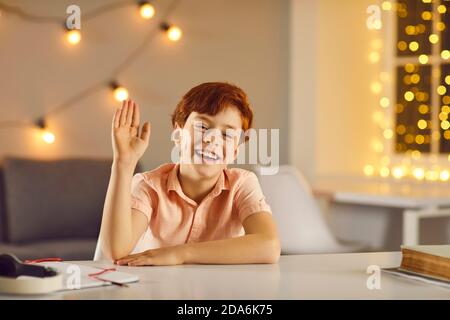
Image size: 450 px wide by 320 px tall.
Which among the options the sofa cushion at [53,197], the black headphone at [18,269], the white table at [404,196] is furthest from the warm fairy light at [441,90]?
the black headphone at [18,269]

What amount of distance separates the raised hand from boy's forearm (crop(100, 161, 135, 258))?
0.13 feet

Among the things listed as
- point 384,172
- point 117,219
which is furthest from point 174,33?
point 117,219

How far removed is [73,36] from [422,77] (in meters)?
1.59

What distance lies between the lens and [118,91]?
11.3 ft

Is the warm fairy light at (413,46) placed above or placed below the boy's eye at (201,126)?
above

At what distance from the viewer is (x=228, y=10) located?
342 centimetres

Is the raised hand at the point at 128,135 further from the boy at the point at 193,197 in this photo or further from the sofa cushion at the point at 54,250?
the sofa cushion at the point at 54,250

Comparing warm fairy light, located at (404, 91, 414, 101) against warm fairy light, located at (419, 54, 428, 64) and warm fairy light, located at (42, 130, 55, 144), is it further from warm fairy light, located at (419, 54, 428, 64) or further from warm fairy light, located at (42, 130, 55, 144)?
warm fairy light, located at (42, 130, 55, 144)

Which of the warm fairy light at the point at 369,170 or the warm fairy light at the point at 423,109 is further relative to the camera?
the warm fairy light at the point at 369,170

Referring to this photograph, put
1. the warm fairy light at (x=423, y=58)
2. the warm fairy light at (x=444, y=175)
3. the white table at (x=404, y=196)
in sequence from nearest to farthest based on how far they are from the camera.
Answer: the white table at (x=404, y=196), the warm fairy light at (x=444, y=175), the warm fairy light at (x=423, y=58)

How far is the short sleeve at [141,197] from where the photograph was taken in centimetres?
151

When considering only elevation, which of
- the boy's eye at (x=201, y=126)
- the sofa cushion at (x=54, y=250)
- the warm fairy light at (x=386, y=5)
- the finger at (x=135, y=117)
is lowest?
the sofa cushion at (x=54, y=250)

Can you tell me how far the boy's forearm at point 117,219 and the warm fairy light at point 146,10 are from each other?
7.26 ft
